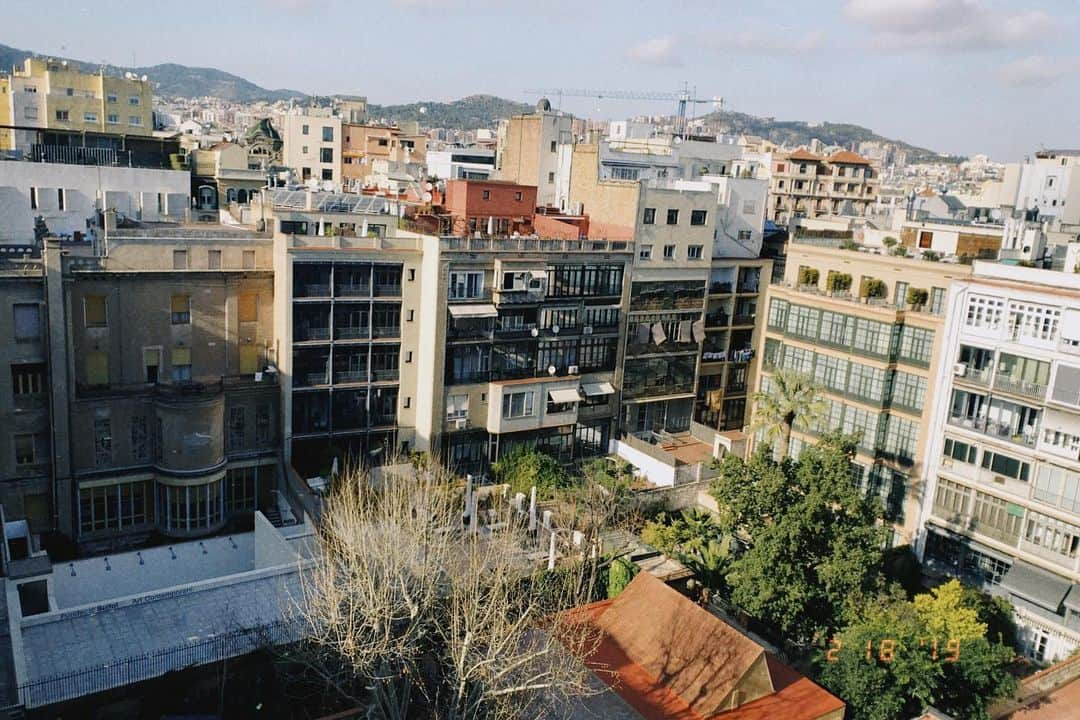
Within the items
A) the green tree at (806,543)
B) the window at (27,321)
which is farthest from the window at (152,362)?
the green tree at (806,543)

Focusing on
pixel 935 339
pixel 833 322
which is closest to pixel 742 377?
pixel 833 322

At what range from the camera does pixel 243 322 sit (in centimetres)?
4634

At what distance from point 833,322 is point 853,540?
17.0 m

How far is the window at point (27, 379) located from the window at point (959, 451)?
44212 mm

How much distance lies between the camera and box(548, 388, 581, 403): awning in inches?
2056

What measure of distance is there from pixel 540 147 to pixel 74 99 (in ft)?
150

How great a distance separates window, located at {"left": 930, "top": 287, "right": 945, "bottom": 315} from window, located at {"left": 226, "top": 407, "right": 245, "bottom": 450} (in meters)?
36.6

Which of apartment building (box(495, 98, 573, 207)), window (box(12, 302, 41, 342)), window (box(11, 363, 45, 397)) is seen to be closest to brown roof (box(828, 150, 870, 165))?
apartment building (box(495, 98, 573, 207))

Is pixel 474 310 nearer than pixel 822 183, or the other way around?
pixel 474 310

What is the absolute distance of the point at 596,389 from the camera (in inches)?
2156

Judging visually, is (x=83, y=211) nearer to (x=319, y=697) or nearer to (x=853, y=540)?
(x=319, y=697)

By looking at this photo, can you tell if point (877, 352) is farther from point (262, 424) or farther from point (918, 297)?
point (262, 424)

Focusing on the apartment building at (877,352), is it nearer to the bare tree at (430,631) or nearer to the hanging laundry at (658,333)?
the hanging laundry at (658,333)

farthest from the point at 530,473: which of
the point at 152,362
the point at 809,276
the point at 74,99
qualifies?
the point at 74,99
